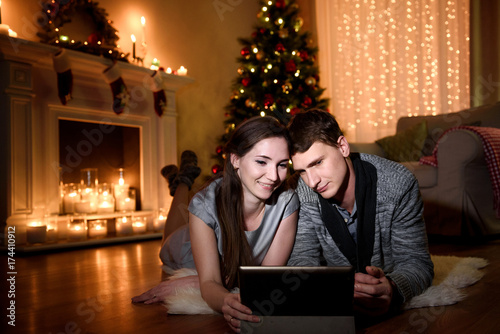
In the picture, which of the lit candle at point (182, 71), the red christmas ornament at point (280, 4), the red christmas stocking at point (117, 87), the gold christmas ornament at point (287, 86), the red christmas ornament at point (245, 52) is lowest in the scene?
the red christmas stocking at point (117, 87)

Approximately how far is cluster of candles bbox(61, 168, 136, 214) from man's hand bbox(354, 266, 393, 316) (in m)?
2.64

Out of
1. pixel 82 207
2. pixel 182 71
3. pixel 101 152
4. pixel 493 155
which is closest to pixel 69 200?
pixel 82 207

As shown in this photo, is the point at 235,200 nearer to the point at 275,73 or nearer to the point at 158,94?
the point at 158,94

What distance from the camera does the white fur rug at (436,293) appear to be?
1294 mm

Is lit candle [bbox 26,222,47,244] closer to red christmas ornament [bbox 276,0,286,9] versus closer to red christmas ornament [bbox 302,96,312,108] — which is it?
red christmas ornament [bbox 302,96,312,108]

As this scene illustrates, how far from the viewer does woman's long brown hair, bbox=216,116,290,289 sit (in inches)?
53.0

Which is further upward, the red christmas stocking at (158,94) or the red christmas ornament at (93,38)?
the red christmas ornament at (93,38)

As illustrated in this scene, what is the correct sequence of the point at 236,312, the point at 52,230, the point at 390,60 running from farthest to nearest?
the point at 390,60
the point at 52,230
the point at 236,312

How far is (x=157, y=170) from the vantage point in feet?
12.5

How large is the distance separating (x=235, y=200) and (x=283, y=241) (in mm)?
230

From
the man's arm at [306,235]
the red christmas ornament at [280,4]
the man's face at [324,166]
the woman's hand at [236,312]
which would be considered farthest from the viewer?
the red christmas ornament at [280,4]

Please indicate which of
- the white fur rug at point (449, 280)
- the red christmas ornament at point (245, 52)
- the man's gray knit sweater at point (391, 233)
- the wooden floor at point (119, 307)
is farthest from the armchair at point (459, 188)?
the red christmas ornament at point (245, 52)

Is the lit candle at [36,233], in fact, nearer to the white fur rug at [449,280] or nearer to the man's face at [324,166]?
the man's face at [324,166]

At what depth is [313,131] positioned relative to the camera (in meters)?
1.29
